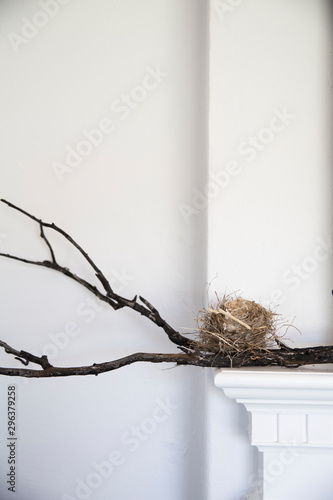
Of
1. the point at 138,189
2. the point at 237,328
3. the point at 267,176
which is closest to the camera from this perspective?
the point at 237,328

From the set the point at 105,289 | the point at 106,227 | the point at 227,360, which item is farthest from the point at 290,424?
the point at 106,227

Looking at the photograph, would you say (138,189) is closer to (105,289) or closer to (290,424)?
(105,289)

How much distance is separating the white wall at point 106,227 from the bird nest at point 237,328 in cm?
27

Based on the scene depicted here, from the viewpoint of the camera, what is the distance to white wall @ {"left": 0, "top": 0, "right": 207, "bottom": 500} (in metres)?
1.47

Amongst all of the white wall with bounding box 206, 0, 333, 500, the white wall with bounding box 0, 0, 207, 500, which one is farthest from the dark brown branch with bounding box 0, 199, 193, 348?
the white wall with bounding box 206, 0, 333, 500

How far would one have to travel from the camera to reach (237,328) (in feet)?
3.81

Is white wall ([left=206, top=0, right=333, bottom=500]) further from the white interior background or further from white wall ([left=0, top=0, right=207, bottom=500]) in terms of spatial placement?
white wall ([left=0, top=0, right=207, bottom=500])

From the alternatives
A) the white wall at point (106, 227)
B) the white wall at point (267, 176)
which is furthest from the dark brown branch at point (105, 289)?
the white wall at point (267, 176)

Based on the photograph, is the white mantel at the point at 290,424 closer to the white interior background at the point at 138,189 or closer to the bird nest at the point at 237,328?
the bird nest at the point at 237,328

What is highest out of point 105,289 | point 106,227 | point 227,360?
point 106,227

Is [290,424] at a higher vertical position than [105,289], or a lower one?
lower

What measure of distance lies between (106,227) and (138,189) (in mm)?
159

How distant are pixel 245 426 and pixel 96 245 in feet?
2.29

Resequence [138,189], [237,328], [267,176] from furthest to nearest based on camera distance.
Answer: [138,189] → [267,176] → [237,328]
